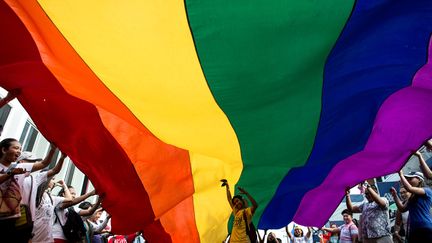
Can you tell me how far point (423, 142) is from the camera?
4312 millimetres

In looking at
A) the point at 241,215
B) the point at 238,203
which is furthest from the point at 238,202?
the point at 241,215

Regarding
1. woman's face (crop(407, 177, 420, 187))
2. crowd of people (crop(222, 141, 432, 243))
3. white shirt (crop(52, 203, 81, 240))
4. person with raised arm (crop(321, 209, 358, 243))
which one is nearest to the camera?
crowd of people (crop(222, 141, 432, 243))

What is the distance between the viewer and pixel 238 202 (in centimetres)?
496

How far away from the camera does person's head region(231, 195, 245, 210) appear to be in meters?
4.93

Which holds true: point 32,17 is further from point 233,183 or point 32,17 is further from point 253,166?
point 233,183

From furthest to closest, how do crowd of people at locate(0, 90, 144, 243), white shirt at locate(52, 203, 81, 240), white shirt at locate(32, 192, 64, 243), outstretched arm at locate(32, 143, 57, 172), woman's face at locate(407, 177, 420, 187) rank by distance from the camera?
white shirt at locate(52, 203, 81, 240)
woman's face at locate(407, 177, 420, 187)
white shirt at locate(32, 192, 64, 243)
outstretched arm at locate(32, 143, 57, 172)
crowd of people at locate(0, 90, 144, 243)

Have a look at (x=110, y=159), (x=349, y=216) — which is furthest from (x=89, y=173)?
(x=349, y=216)

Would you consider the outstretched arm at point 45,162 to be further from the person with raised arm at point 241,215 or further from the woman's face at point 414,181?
the woman's face at point 414,181

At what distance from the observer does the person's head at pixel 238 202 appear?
194 inches

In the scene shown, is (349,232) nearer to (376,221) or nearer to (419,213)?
(376,221)

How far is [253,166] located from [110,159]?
154 cm

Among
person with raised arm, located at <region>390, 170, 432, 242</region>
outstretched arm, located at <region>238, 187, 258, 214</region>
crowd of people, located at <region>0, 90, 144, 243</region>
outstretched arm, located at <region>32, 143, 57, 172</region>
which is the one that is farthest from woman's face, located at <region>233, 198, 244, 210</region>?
outstretched arm, located at <region>32, 143, 57, 172</region>

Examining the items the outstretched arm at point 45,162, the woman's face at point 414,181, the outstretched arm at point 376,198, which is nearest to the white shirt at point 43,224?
the outstretched arm at point 45,162

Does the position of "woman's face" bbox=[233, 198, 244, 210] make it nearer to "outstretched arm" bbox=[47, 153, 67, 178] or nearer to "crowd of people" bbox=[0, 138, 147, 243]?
"crowd of people" bbox=[0, 138, 147, 243]
